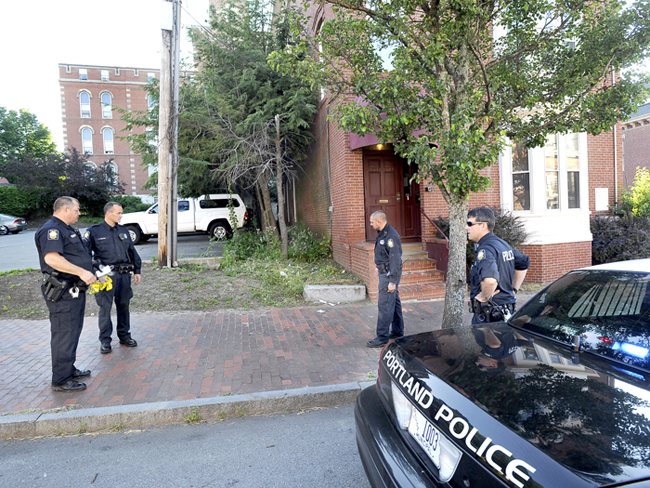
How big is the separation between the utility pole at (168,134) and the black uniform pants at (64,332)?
5148mm

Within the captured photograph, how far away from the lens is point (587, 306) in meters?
2.51

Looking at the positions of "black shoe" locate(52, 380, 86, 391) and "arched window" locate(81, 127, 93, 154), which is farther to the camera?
"arched window" locate(81, 127, 93, 154)

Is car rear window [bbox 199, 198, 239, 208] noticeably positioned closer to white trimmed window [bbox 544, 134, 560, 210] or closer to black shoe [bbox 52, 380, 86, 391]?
white trimmed window [bbox 544, 134, 560, 210]

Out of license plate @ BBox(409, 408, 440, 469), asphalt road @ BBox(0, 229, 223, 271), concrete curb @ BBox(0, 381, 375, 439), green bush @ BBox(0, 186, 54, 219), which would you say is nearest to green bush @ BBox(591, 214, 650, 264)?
concrete curb @ BBox(0, 381, 375, 439)

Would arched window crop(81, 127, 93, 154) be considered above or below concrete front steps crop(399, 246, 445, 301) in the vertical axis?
above

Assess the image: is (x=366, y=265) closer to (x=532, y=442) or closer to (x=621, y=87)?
(x=621, y=87)

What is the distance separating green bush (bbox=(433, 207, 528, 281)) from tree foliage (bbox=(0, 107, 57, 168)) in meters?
41.4

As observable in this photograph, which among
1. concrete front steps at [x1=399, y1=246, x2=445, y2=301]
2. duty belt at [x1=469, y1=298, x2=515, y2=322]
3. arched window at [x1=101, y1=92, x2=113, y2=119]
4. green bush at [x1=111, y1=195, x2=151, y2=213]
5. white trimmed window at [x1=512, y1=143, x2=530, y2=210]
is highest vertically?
arched window at [x1=101, y1=92, x2=113, y2=119]

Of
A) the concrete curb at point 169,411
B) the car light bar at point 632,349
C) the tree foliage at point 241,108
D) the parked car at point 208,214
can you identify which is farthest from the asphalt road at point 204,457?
the parked car at point 208,214

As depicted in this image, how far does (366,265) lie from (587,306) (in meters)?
5.37

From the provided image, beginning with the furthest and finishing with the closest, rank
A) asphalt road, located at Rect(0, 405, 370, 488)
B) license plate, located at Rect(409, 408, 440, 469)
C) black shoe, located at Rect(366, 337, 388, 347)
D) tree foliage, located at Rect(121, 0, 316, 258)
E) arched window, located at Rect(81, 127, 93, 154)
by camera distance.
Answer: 1. arched window, located at Rect(81, 127, 93, 154)
2. tree foliage, located at Rect(121, 0, 316, 258)
3. black shoe, located at Rect(366, 337, 388, 347)
4. asphalt road, located at Rect(0, 405, 370, 488)
5. license plate, located at Rect(409, 408, 440, 469)

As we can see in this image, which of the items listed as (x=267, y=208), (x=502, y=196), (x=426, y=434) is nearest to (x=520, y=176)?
(x=502, y=196)

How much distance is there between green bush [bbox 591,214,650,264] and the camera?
8.75 m

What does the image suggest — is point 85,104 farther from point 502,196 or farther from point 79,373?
point 79,373
